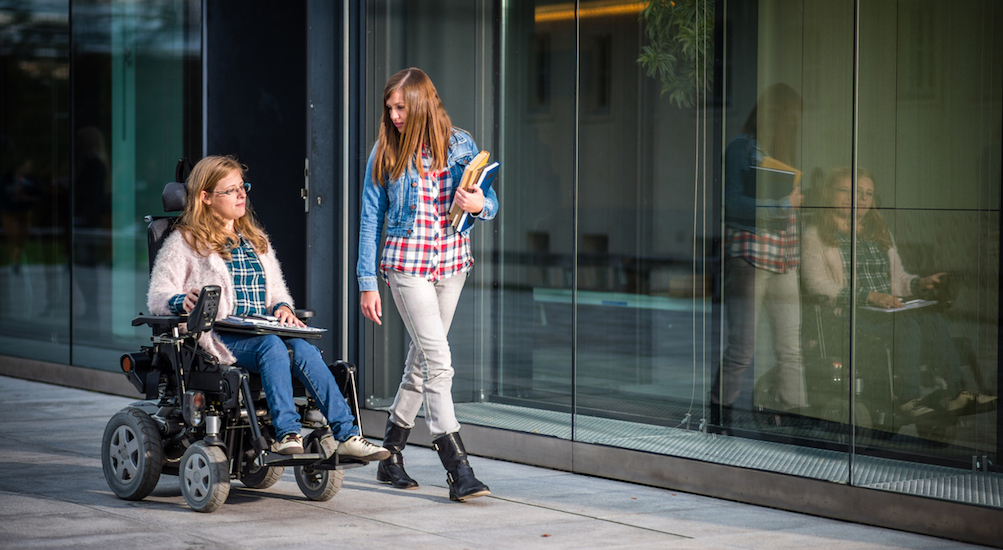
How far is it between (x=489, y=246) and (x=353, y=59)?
135 centimetres

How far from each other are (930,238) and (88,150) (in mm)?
6491

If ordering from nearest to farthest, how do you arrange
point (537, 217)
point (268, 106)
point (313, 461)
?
point (313, 461), point (537, 217), point (268, 106)

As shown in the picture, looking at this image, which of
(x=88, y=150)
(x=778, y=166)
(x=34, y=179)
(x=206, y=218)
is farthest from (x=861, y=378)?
(x=34, y=179)

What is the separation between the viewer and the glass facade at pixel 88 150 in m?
8.91

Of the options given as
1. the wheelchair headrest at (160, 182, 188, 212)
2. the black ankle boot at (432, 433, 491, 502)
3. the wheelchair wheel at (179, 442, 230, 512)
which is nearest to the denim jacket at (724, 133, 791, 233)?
the black ankle boot at (432, 433, 491, 502)

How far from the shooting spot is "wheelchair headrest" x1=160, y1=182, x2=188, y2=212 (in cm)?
548

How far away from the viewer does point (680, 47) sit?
616 cm

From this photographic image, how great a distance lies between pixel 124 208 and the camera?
30.2 feet

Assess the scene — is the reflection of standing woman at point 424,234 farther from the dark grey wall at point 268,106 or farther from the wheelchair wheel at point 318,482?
the dark grey wall at point 268,106

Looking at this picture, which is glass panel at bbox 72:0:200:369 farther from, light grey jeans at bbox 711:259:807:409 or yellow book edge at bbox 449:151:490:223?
light grey jeans at bbox 711:259:807:409

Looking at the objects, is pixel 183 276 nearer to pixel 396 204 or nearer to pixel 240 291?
pixel 240 291

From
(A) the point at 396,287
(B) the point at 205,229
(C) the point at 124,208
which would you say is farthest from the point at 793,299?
(C) the point at 124,208

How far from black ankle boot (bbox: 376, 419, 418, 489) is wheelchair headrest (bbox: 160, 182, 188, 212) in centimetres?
138

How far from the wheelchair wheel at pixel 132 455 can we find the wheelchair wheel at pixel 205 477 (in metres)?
0.18
